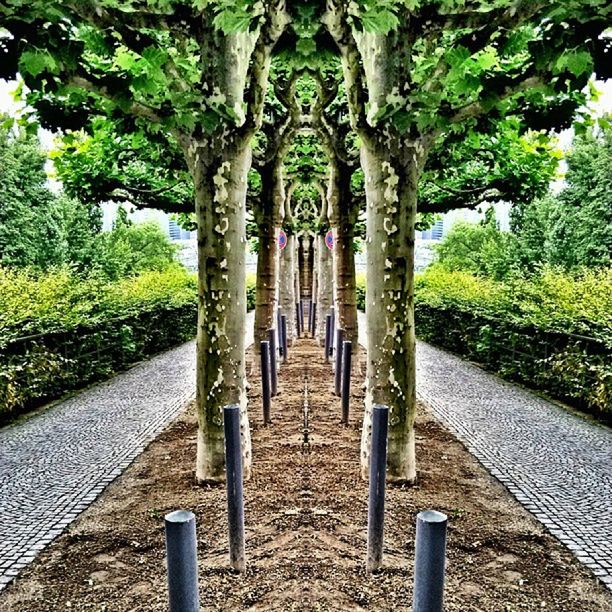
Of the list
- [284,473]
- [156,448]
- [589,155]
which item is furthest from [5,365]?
[589,155]

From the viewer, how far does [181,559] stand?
3.02m

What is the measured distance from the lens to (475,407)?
11.0m

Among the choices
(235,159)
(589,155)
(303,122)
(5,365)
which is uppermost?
(589,155)

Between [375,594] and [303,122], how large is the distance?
9.66 meters

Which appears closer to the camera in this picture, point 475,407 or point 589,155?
point 475,407

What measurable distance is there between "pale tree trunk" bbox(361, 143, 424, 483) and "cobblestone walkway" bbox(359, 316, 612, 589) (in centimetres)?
133

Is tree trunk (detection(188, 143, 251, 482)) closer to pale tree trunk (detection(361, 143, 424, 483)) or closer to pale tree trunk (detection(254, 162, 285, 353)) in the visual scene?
pale tree trunk (detection(361, 143, 424, 483))

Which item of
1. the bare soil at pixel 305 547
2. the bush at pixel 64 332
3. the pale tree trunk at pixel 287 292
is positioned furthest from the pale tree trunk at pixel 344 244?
the bare soil at pixel 305 547

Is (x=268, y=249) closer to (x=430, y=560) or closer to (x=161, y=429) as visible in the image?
(x=161, y=429)

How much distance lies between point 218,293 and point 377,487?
2.62 m

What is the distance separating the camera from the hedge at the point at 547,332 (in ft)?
33.3

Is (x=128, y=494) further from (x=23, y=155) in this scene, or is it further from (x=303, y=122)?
(x=23, y=155)

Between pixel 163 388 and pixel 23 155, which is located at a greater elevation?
pixel 23 155

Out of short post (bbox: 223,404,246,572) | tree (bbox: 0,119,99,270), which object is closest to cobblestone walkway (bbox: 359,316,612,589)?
short post (bbox: 223,404,246,572)
